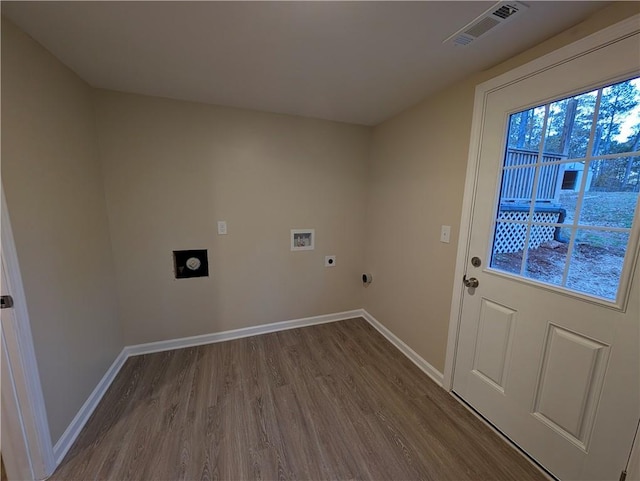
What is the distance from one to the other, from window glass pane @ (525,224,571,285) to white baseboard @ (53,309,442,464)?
3.56 feet

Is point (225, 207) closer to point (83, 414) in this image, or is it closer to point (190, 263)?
point (190, 263)

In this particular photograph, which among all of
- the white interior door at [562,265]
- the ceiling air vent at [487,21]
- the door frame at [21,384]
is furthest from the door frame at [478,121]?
the door frame at [21,384]

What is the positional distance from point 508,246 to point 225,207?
7.15ft

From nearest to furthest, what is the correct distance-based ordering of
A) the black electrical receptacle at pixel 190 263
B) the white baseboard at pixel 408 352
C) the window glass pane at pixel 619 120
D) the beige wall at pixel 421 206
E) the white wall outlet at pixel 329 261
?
the window glass pane at pixel 619 120, the beige wall at pixel 421 206, the white baseboard at pixel 408 352, the black electrical receptacle at pixel 190 263, the white wall outlet at pixel 329 261

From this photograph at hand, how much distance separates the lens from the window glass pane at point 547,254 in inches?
49.0

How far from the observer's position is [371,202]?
276 centimetres

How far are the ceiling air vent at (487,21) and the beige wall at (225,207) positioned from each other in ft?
4.69

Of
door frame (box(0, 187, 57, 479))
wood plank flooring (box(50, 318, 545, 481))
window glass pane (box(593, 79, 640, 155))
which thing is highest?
window glass pane (box(593, 79, 640, 155))

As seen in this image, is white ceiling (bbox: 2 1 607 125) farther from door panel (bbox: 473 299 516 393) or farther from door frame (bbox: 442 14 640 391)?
door panel (bbox: 473 299 516 393)

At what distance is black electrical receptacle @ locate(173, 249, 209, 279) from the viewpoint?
7.31 ft

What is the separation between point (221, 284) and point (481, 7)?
2.54 meters

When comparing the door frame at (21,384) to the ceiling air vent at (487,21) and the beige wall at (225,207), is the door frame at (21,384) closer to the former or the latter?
the beige wall at (225,207)

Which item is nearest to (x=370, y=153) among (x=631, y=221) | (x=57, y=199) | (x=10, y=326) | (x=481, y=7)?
(x=481, y=7)

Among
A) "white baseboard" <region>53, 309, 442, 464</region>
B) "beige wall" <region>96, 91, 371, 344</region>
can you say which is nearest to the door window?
"white baseboard" <region>53, 309, 442, 464</region>
